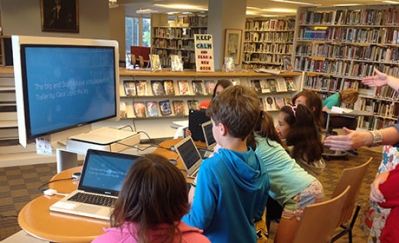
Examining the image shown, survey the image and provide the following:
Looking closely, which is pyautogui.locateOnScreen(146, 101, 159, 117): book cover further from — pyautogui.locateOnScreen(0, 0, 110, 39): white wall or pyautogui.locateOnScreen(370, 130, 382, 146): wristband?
pyautogui.locateOnScreen(0, 0, 110, 39): white wall

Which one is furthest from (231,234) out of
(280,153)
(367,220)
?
(367,220)

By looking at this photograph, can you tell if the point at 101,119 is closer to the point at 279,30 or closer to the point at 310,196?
the point at 310,196

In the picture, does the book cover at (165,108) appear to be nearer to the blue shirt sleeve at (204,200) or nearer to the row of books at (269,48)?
the blue shirt sleeve at (204,200)

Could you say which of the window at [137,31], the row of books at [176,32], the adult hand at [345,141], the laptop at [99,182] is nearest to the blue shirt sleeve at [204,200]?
the laptop at [99,182]

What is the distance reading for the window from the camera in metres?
14.1

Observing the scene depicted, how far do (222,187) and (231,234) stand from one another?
8.7 inches

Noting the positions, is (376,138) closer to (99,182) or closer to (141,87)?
(99,182)

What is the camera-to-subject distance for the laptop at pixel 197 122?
2.72m

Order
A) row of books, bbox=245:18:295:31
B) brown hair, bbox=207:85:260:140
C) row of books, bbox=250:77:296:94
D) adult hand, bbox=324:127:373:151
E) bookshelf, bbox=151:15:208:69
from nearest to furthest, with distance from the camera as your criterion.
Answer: brown hair, bbox=207:85:260:140
adult hand, bbox=324:127:373:151
row of books, bbox=250:77:296:94
row of books, bbox=245:18:295:31
bookshelf, bbox=151:15:208:69

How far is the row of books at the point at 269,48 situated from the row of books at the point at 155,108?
5273 millimetres

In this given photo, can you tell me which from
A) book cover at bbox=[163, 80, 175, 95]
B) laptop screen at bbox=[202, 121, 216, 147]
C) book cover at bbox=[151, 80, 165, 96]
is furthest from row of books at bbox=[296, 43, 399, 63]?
laptop screen at bbox=[202, 121, 216, 147]

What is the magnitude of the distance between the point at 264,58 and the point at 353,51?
3284mm

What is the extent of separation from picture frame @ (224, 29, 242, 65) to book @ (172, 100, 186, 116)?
8.49 feet

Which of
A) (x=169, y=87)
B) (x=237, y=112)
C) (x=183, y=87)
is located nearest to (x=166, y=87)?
(x=169, y=87)
